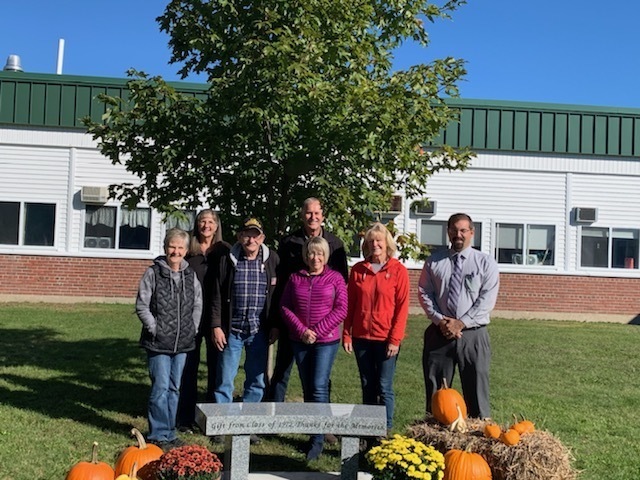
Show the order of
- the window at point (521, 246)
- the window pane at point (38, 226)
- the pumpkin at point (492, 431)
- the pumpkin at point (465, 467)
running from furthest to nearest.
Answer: the window at point (521, 246)
the window pane at point (38, 226)
the pumpkin at point (492, 431)
the pumpkin at point (465, 467)

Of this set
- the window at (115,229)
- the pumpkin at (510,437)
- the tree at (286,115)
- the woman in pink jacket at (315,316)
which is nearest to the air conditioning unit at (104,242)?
the window at (115,229)

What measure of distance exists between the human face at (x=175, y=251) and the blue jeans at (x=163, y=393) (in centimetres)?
78

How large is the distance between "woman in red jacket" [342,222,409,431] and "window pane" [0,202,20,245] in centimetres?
1373

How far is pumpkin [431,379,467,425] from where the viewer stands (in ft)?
15.7

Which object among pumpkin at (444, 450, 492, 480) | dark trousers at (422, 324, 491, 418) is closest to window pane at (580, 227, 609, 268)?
dark trousers at (422, 324, 491, 418)

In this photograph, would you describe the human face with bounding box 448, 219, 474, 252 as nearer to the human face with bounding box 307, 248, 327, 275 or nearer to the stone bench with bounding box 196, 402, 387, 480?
the human face with bounding box 307, 248, 327, 275

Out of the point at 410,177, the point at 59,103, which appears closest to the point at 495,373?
the point at 410,177

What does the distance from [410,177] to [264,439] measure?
3239mm

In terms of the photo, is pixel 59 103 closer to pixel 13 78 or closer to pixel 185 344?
pixel 13 78

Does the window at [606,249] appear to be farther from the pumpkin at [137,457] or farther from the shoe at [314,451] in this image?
the pumpkin at [137,457]

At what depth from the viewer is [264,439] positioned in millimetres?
5969

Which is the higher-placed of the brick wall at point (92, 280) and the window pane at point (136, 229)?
the window pane at point (136, 229)

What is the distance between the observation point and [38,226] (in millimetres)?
16781

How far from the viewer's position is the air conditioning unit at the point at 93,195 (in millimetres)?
16438
